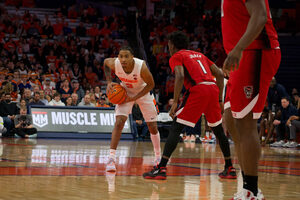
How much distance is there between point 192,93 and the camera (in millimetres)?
5809

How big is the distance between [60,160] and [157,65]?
13.7 m

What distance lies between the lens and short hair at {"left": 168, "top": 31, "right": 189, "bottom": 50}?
588cm

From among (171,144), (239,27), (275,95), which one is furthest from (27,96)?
(239,27)

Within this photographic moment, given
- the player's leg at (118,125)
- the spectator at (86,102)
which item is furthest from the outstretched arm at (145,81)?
the spectator at (86,102)

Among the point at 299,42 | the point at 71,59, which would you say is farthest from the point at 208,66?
the point at 299,42

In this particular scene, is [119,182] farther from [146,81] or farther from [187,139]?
[187,139]

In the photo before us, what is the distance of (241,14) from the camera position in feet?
11.8

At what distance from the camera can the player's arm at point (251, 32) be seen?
127 inches

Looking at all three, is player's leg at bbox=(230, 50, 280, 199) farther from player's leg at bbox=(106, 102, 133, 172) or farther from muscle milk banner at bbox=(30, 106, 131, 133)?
muscle milk banner at bbox=(30, 106, 131, 133)

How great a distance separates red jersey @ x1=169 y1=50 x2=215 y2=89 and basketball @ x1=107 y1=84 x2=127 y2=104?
90 centimetres

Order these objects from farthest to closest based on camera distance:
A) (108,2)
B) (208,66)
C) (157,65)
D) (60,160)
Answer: (108,2) < (157,65) < (60,160) < (208,66)

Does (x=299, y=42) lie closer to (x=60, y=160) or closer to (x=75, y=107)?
(x=75, y=107)

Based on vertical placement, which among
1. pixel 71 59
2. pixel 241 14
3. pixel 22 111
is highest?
pixel 241 14

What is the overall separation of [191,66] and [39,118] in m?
8.84
